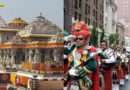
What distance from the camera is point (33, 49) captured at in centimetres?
247

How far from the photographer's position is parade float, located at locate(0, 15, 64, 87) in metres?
2.46

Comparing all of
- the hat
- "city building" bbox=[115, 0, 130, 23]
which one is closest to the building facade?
the hat

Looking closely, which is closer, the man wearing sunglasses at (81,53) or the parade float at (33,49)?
the parade float at (33,49)

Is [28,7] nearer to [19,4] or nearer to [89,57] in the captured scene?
[19,4]

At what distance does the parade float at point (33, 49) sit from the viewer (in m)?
2.46

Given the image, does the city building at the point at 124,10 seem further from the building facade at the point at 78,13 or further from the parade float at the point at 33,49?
the parade float at the point at 33,49

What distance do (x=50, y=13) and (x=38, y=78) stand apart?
1.17ft

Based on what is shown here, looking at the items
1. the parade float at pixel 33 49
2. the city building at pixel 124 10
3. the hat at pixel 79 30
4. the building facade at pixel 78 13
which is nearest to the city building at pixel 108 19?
the city building at pixel 124 10

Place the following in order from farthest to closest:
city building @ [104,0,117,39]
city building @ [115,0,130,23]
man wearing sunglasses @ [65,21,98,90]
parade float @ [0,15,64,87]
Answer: city building @ [115,0,130,23], city building @ [104,0,117,39], man wearing sunglasses @ [65,21,98,90], parade float @ [0,15,64,87]

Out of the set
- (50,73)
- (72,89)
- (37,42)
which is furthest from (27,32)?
(72,89)

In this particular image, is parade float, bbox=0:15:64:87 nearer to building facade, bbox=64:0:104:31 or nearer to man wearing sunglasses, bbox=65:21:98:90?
building facade, bbox=64:0:104:31

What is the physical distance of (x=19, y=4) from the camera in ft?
8.16

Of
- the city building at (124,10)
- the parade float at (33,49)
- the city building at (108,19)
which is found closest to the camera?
the parade float at (33,49)

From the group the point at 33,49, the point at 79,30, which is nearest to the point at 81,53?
the point at 79,30
